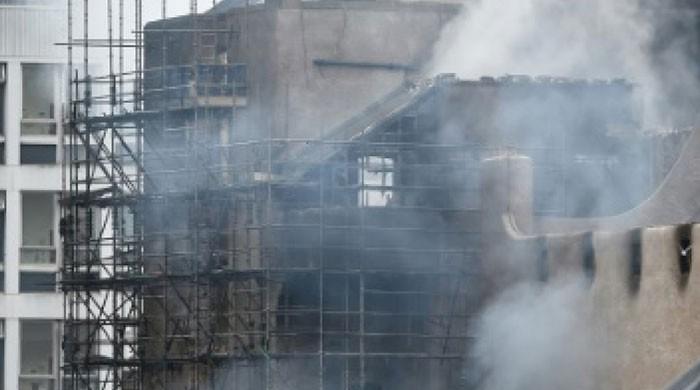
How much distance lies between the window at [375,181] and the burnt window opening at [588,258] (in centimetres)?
706

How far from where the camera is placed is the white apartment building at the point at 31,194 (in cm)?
7675

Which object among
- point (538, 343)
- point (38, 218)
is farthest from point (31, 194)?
point (538, 343)

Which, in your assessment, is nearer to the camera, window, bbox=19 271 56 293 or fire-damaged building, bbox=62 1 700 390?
fire-damaged building, bbox=62 1 700 390

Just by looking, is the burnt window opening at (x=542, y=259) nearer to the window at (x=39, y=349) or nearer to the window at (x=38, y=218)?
the window at (x=39, y=349)

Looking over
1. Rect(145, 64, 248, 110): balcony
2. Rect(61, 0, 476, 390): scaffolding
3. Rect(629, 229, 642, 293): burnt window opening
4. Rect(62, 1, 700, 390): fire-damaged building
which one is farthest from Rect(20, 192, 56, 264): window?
Rect(629, 229, 642, 293): burnt window opening

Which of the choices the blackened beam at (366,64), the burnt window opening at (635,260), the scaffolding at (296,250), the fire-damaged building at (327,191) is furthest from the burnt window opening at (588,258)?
the blackened beam at (366,64)

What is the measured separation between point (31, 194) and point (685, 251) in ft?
99.3

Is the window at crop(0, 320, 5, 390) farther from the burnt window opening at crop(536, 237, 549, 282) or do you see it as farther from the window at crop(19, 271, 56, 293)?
the burnt window opening at crop(536, 237, 549, 282)

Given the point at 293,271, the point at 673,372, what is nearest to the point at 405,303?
the point at 293,271

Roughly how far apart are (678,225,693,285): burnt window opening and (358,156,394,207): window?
420 inches

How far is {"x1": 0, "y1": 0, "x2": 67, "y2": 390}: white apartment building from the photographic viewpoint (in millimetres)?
76750

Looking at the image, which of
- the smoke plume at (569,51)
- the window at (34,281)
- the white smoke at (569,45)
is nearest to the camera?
the smoke plume at (569,51)

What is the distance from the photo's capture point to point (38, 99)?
77875 mm

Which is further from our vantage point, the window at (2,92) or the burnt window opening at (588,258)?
the window at (2,92)
